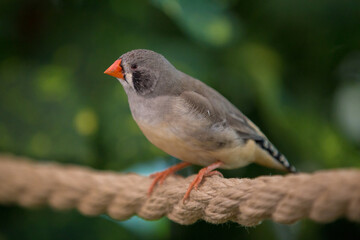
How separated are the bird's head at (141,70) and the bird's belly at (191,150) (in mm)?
116

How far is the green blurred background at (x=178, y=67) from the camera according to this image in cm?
123

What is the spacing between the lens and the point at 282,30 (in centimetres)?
140

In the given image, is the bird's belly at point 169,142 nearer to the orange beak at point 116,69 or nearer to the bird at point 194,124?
the bird at point 194,124

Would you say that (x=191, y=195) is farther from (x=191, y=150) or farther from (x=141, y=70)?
(x=141, y=70)

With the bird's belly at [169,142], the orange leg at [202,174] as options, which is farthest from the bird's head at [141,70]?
the orange leg at [202,174]

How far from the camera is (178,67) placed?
3.54 ft

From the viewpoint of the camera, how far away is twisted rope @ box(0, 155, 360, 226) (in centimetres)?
70

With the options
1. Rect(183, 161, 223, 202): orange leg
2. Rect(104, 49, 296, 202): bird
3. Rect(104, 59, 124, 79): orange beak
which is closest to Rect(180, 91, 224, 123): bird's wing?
Rect(104, 49, 296, 202): bird

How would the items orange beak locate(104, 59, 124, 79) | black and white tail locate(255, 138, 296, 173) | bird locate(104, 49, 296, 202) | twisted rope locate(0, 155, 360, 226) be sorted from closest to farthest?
twisted rope locate(0, 155, 360, 226) < orange beak locate(104, 59, 124, 79) < bird locate(104, 49, 296, 202) < black and white tail locate(255, 138, 296, 173)

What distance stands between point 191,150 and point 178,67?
0.21 metres

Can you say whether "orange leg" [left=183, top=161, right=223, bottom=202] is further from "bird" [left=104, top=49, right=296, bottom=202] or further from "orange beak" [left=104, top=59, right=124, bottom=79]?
"orange beak" [left=104, top=59, right=124, bottom=79]

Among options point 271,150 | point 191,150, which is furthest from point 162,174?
point 271,150

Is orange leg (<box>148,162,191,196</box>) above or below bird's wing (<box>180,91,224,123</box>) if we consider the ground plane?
below

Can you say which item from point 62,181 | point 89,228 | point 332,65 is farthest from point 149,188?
point 89,228
